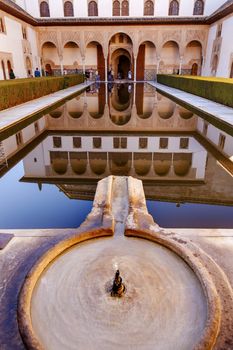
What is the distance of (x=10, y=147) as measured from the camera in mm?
5559

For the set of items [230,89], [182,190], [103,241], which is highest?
[230,89]

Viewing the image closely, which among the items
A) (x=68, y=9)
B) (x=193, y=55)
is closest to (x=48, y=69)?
(x=68, y=9)

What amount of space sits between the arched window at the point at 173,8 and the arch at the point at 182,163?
2710 centimetres

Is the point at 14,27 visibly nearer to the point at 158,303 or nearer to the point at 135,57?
the point at 135,57

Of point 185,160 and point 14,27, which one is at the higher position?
point 14,27

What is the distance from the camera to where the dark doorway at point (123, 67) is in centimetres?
3088

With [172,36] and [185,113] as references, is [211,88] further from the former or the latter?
[172,36]

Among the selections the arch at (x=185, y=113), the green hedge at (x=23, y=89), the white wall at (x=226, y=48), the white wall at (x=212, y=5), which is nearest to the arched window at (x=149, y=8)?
the white wall at (x=212, y=5)

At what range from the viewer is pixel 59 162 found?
494 centimetres

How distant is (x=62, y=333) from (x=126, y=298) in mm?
429

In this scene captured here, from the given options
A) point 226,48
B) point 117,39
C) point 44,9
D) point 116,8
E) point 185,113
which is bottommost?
point 185,113

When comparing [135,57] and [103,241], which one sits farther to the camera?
[135,57]

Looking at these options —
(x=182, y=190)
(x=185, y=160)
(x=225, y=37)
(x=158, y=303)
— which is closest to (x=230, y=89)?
(x=185, y=160)

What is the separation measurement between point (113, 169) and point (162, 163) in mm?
894
